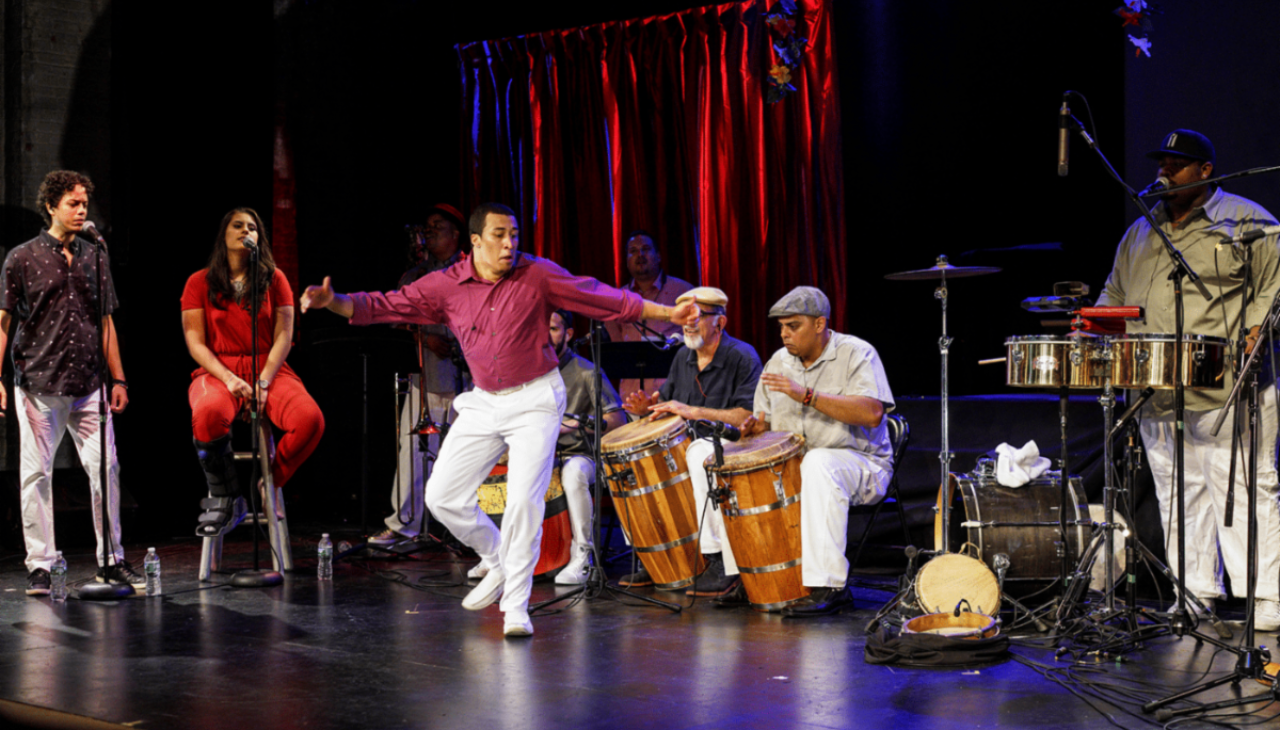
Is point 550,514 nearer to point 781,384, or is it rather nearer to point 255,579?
point 255,579

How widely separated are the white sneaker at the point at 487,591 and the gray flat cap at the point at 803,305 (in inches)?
69.0

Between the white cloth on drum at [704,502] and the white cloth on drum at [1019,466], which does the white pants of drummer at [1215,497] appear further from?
the white cloth on drum at [704,502]

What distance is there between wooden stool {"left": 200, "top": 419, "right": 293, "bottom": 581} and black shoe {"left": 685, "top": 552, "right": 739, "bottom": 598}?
7.69ft

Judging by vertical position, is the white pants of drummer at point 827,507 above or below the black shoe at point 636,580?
above

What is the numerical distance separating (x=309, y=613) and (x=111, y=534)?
1.46m

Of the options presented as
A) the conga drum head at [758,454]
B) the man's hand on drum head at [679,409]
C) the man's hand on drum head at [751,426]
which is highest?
the man's hand on drum head at [679,409]

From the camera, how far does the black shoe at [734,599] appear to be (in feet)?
18.1

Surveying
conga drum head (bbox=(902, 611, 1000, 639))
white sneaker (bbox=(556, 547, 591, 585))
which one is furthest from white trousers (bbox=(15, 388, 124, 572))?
conga drum head (bbox=(902, 611, 1000, 639))

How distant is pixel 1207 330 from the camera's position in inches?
197

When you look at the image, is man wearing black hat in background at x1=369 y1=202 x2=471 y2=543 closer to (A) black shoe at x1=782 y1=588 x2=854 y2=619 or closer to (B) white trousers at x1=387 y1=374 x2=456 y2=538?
(B) white trousers at x1=387 y1=374 x2=456 y2=538

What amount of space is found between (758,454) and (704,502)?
0.62m

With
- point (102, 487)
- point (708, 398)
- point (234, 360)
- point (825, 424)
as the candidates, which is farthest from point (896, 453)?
point (102, 487)

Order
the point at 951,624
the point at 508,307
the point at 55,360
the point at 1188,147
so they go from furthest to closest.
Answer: the point at 55,360 < the point at 508,307 < the point at 1188,147 < the point at 951,624

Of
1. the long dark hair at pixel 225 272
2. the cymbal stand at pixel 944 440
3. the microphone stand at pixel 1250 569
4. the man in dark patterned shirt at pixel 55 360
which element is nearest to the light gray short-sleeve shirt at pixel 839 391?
the cymbal stand at pixel 944 440
